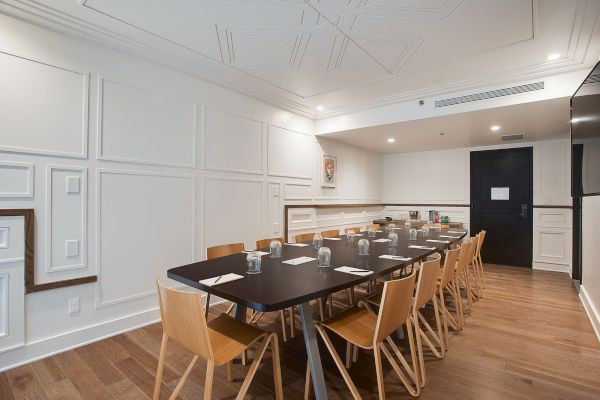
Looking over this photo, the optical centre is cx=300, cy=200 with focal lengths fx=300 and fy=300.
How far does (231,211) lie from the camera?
381 centimetres

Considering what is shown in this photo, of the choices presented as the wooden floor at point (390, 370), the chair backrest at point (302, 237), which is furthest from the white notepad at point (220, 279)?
the chair backrest at point (302, 237)

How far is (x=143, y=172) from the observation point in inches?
118

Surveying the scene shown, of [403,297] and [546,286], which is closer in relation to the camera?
[403,297]

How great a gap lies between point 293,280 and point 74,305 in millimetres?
2097

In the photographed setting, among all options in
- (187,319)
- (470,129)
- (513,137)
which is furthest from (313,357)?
(513,137)

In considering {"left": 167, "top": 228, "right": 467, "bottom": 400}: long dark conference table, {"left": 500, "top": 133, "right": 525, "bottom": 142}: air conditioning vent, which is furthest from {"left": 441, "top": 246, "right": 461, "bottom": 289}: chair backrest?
{"left": 500, "top": 133, "right": 525, "bottom": 142}: air conditioning vent

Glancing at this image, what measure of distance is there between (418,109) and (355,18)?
2.03 metres

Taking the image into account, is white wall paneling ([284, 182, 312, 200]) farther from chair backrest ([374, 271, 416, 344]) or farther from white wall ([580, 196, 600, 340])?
white wall ([580, 196, 600, 340])

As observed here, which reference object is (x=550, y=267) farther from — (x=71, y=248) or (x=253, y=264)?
(x=71, y=248)

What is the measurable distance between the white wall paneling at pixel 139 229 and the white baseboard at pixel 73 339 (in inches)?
7.6

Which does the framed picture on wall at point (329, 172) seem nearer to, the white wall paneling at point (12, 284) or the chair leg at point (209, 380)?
the white wall paneling at point (12, 284)

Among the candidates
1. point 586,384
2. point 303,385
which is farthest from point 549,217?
point 303,385

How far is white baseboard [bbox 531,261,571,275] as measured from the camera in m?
5.10

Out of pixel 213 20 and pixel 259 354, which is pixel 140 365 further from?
pixel 213 20
